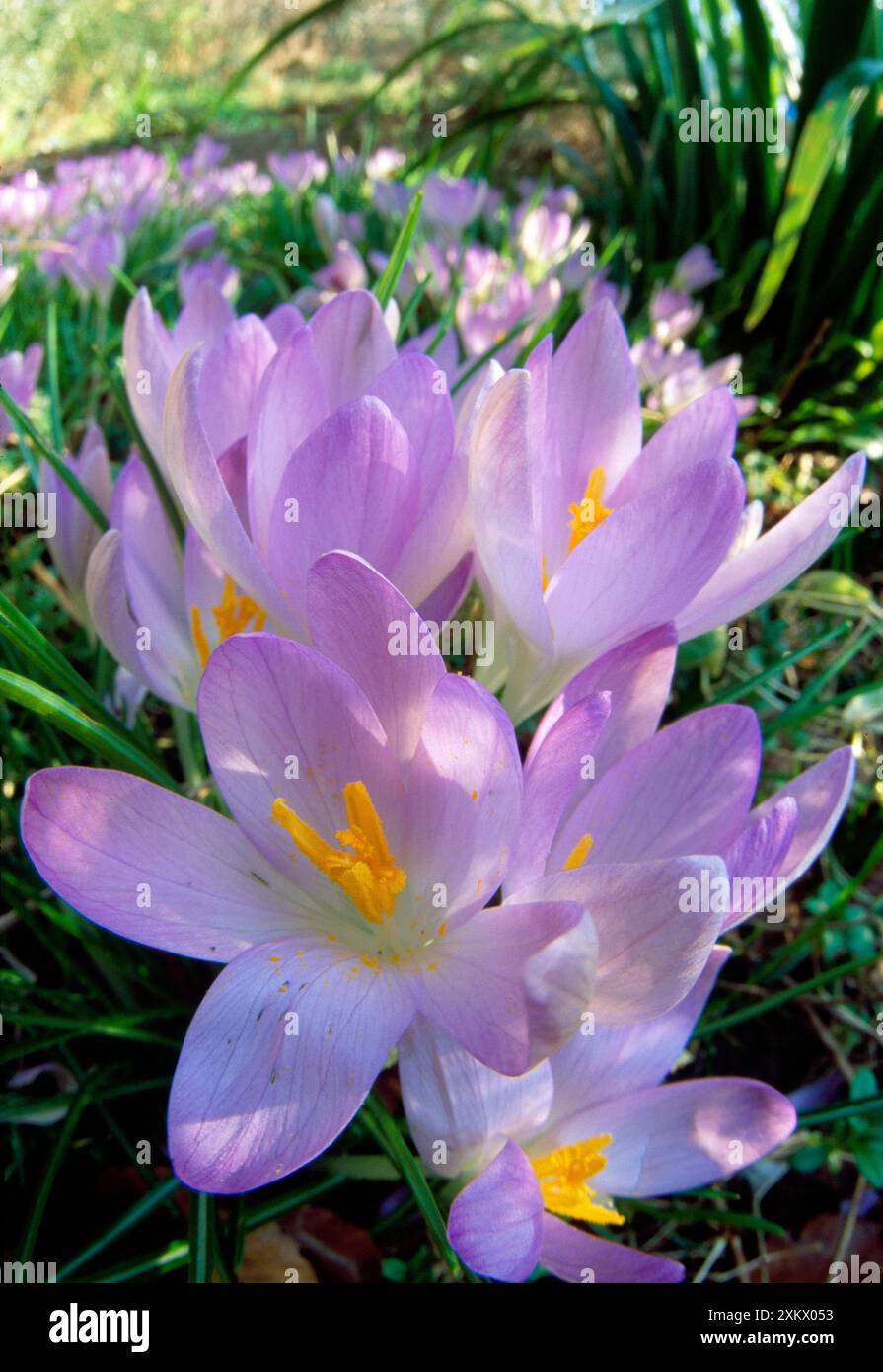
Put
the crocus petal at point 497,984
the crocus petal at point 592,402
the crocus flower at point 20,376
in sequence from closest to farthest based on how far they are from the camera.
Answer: the crocus petal at point 497,984, the crocus petal at point 592,402, the crocus flower at point 20,376

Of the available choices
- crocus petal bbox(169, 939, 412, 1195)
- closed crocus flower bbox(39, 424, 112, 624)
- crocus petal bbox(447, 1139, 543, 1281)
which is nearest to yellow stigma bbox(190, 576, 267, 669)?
closed crocus flower bbox(39, 424, 112, 624)

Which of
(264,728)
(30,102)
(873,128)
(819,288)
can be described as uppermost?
(30,102)

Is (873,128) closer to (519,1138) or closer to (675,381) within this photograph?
(675,381)

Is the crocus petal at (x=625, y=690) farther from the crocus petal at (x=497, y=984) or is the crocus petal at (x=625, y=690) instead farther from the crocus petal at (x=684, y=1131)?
the crocus petal at (x=684, y=1131)

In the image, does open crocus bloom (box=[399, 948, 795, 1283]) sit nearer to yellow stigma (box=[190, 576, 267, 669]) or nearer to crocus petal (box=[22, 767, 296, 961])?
crocus petal (box=[22, 767, 296, 961])

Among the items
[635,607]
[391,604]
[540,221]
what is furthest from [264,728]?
[540,221]

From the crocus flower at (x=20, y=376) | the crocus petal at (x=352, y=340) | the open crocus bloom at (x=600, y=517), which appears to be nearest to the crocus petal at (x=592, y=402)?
the open crocus bloom at (x=600, y=517)
